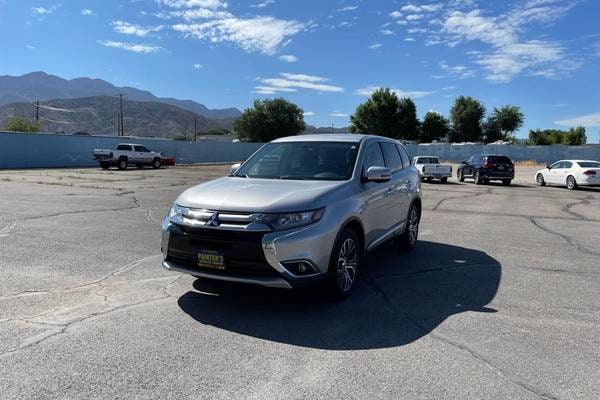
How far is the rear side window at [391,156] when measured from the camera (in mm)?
7488

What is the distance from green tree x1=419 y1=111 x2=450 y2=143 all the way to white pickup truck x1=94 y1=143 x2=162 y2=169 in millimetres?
63158

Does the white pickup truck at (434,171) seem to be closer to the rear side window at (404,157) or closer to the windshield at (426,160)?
the windshield at (426,160)

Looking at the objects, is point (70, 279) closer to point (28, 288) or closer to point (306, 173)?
point (28, 288)

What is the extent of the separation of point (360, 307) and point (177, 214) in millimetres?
2164

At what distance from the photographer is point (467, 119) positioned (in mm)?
93750

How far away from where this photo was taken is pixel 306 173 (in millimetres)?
6238

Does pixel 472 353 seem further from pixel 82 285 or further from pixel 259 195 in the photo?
pixel 82 285

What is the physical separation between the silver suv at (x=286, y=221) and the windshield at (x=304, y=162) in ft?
0.04

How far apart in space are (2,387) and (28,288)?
2.61m

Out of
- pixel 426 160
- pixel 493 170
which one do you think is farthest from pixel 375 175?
pixel 426 160

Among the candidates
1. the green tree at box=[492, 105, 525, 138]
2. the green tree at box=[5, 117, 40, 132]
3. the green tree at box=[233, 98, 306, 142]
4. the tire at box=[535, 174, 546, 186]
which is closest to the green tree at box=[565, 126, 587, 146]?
the green tree at box=[492, 105, 525, 138]

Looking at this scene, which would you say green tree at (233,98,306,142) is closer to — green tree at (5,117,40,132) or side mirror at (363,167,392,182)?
green tree at (5,117,40,132)

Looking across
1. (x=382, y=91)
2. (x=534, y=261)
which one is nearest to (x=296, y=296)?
(x=534, y=261)

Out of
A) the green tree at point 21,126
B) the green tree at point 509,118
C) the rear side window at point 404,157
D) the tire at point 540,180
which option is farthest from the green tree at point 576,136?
the rear side window at point 404,157
